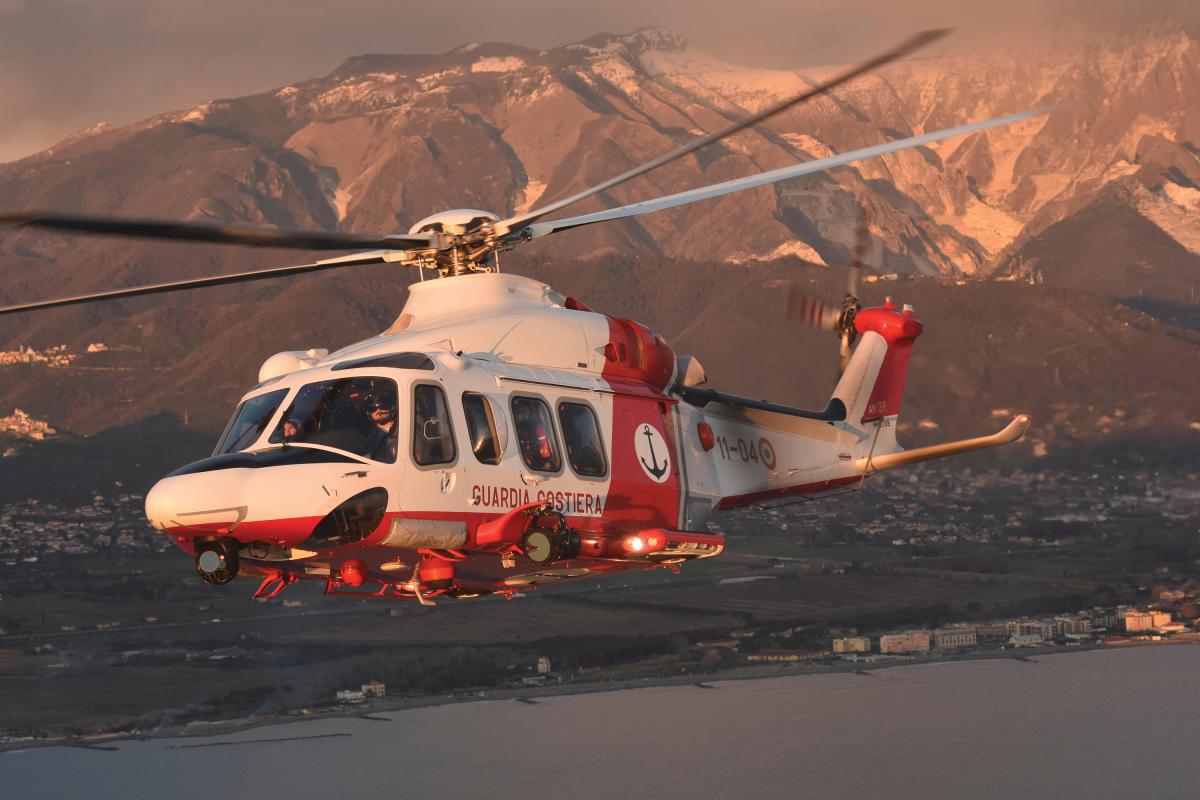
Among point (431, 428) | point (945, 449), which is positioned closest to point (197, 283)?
point (431, 428)

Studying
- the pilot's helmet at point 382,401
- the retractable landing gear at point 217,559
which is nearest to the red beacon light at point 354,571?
the retractable landing gear at point 217,559

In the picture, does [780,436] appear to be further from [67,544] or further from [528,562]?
[67,544]

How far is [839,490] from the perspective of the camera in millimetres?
20625

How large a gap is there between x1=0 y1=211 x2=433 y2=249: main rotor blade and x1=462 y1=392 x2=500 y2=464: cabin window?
169 cm

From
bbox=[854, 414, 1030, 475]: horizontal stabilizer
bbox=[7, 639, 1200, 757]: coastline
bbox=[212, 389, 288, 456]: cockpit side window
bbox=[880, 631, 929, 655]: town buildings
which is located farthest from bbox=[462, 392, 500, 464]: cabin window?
bbox=[880, 631, 929, 655]: town buildings

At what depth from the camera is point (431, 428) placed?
14.8 metres

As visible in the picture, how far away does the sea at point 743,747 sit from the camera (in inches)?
1634

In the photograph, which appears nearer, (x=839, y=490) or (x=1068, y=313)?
(x=839, y=490)

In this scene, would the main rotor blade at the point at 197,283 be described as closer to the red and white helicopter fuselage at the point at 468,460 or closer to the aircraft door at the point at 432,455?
the red and white helicopter fuselage at the point at 468,460

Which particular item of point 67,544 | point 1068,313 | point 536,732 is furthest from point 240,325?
point 536,732

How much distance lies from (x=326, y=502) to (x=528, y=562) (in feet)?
7.63

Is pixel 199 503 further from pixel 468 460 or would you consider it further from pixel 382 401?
pixel 468 460

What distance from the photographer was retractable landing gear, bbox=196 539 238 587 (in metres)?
14.2

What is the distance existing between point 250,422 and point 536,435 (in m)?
2.64
